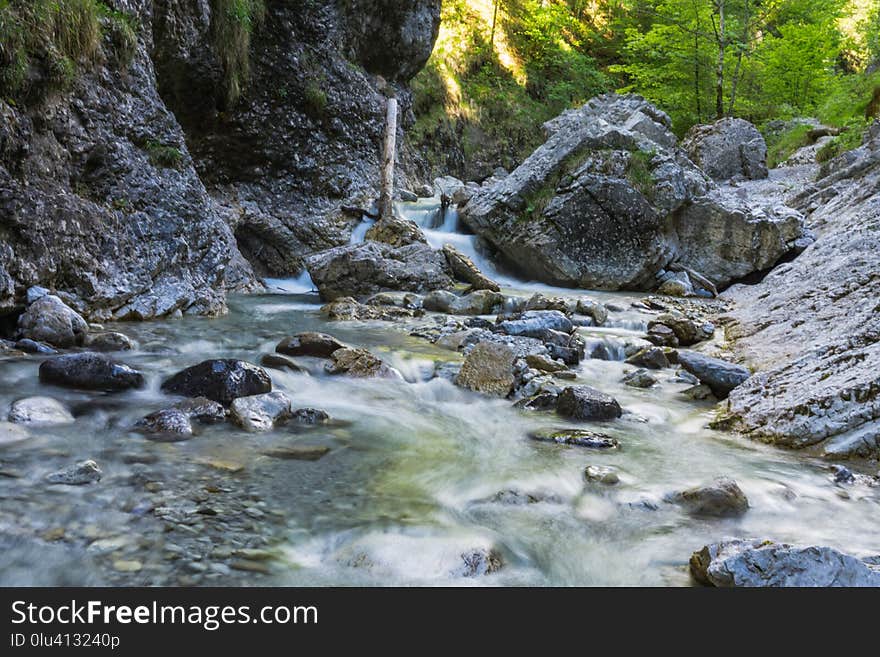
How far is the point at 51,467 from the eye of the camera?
3082 millimetres

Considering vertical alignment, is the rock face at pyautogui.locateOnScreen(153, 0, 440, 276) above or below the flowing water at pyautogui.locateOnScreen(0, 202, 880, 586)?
above

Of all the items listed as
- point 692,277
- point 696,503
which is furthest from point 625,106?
point 696,503

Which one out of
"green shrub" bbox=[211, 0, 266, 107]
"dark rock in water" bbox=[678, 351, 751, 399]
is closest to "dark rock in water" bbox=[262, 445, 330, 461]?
"dark rock in water" bbox=[678, 351, 751, 399]

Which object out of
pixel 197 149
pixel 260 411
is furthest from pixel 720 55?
pixel 260 411

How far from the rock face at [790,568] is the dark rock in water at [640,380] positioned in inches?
132

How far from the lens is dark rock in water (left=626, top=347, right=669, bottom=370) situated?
6273 millimetres

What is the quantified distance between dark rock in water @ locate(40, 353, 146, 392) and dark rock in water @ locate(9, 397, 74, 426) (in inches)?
18.6

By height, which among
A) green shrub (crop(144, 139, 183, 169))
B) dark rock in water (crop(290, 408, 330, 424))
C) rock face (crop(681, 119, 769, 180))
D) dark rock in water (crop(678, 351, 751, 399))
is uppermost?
rock face (crop(681, 119, 769, 180))

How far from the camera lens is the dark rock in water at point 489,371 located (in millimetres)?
5156

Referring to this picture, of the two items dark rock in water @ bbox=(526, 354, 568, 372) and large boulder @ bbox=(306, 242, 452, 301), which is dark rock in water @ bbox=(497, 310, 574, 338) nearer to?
dark rock in water @ bbox=(526, 354, 568, 372)

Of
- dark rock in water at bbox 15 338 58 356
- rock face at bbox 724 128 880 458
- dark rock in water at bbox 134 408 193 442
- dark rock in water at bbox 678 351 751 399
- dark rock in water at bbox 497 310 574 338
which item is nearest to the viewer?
dark rock in water at bbox 134 408 193 442

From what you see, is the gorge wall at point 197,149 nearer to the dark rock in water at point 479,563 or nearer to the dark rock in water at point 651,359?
→ the dark rock in water at point 651,359

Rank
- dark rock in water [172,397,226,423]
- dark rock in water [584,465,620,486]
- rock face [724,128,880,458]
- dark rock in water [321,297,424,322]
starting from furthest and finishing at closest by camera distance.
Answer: dark rock in water [321,297,424,322]
dark rock in water [172,397,226,423]
rock face [724,128,880,458]
dark rock in water [584,465,620,486]

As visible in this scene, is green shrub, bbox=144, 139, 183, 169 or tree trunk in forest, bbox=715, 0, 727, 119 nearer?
green shrub, bbox=144, 139, 183, 169
